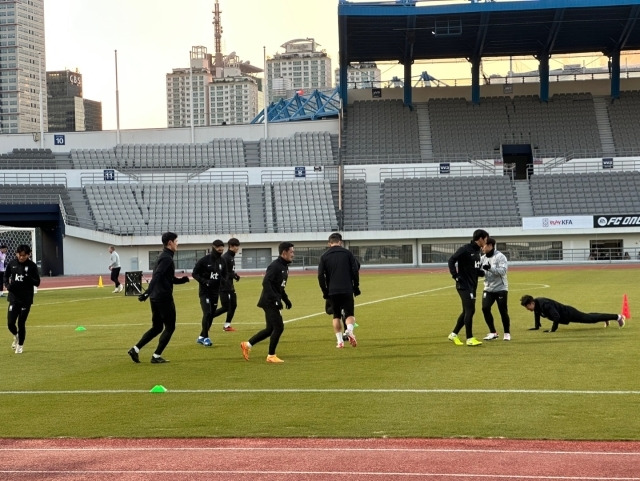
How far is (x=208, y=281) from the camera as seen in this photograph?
2011 cm

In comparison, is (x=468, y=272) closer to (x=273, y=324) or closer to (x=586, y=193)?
(x=273, y=324)

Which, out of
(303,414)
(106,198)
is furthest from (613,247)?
(303,414)

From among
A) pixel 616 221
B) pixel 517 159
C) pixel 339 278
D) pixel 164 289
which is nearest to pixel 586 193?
pixel 616 221

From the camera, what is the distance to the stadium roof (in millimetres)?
61281

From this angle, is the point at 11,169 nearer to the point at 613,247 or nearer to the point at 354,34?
the point at 354,34

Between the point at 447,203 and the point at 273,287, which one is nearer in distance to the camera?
the point at 273,287

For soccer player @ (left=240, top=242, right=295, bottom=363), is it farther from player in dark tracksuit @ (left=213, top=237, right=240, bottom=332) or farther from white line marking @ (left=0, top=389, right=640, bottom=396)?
player in dark tracksuit @ (left=213, top=237, right=240, bottom=332)

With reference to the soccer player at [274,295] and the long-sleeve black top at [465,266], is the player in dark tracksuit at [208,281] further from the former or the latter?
the long-sleeve black top at [465,266]

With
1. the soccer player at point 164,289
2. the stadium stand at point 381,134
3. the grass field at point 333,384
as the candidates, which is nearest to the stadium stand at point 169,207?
the stadium stand at point 381,134

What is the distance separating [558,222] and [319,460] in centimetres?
5752

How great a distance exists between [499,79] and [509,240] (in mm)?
15069

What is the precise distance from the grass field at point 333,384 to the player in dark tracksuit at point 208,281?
610mm

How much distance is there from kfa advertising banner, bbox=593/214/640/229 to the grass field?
137 ft

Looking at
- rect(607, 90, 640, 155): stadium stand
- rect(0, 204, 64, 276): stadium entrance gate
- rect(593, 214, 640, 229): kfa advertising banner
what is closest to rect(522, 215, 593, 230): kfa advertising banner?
rect(593, 214, 640, 229): kfa advertising banner
